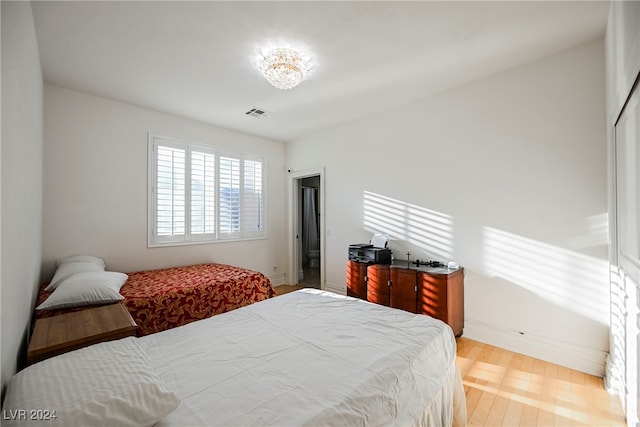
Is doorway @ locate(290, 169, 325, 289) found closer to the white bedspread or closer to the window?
the window

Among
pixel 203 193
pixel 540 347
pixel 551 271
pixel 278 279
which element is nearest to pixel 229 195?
pixel 203 193

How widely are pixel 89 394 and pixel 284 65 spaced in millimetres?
2496

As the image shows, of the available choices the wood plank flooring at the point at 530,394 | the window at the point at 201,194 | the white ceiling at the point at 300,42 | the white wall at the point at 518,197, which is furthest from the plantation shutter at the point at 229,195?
the wood plank flooring at the point at 530,394

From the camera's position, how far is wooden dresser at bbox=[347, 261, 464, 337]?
9.67 ft

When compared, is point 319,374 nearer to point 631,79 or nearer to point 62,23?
point 631,79

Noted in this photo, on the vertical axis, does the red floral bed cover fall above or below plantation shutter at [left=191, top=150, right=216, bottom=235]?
below

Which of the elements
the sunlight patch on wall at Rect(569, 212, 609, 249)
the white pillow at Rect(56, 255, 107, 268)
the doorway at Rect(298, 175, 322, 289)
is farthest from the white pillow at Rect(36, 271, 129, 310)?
the doorway at Rect(298, 175, 322, 289)

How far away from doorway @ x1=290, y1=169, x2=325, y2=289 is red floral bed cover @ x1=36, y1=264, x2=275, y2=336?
5.67 feet

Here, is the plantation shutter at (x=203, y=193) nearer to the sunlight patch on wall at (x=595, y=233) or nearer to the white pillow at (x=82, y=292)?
the white pillow at (x=82, y=292)

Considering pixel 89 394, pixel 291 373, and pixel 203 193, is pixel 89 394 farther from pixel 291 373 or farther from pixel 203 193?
pixel 203 193

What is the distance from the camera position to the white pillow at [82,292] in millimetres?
2197

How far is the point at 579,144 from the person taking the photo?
2.53m

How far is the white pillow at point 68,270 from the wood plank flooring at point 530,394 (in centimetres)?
358

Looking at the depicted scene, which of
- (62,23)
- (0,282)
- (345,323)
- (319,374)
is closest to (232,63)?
(62,23)
